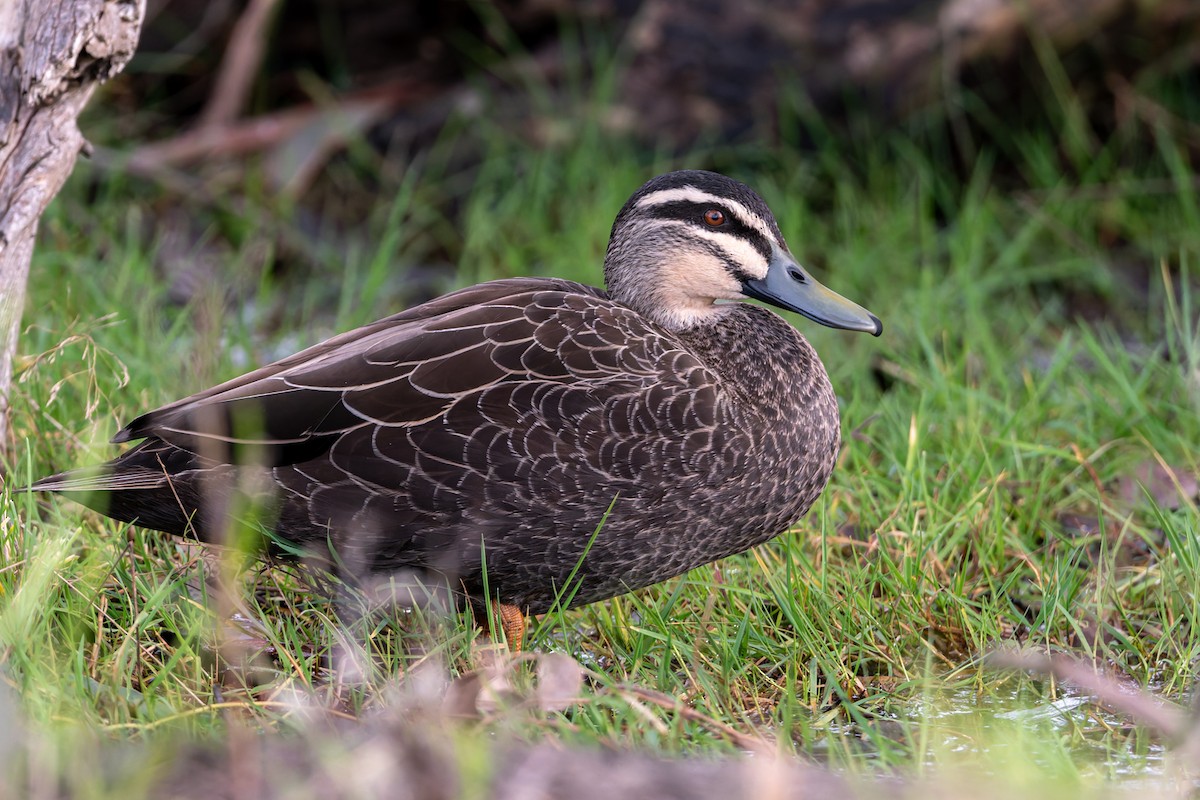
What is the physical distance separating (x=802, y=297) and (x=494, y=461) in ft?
3.56

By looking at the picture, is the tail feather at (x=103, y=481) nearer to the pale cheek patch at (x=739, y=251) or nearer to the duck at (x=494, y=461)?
the duck at (x=494, y=461)

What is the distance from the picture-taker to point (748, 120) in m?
6.82

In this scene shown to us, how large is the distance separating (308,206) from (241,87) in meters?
0.69

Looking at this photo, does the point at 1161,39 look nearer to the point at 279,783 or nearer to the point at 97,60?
the point at 97,60

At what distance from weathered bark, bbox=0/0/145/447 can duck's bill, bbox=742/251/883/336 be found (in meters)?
1.83

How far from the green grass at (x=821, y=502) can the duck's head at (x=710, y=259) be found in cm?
56

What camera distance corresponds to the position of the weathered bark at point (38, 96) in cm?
373

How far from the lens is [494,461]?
3346 millimetres

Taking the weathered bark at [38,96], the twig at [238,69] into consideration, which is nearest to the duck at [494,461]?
the weathered bark at [38,96]

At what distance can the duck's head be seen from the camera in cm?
396

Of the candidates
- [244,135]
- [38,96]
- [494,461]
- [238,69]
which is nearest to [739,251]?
[494,461]

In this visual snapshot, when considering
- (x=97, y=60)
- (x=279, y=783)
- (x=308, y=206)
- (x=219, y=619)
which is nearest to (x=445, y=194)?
(x=308, y=206)

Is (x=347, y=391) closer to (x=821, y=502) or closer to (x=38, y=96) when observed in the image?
(x=38, y=96)

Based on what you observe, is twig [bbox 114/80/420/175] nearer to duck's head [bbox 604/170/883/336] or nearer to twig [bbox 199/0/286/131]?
twig [bbox 199/0/286/131]
